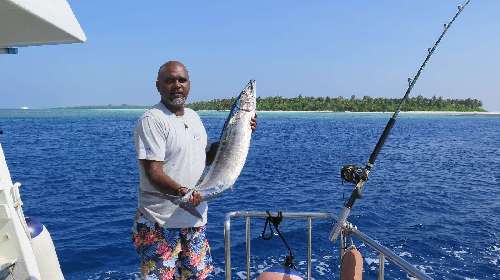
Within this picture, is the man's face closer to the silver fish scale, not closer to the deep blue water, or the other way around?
the silver fish scale

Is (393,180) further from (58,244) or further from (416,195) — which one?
(58,244)

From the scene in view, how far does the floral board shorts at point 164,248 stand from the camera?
3822 mm

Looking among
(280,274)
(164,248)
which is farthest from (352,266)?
(164,248)

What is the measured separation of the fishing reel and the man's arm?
1434mm

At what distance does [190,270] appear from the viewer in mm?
4020

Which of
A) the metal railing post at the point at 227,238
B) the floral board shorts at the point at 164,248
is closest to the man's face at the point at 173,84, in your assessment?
the floral board shorts at the point at 164,248

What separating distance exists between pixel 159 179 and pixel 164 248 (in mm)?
674

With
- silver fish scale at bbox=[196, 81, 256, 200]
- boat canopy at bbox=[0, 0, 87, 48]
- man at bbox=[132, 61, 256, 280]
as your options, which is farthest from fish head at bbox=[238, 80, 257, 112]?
boat canopy at bbox=[0, 0, 87, 48]

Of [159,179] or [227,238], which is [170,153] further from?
[227,238]

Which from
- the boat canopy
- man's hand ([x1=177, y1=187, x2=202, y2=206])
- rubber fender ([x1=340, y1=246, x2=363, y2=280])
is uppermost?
the boat canopy

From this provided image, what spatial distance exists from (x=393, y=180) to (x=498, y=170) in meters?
9.92

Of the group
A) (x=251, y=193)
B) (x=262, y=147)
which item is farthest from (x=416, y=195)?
(x=262, y=147)

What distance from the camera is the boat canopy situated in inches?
87.0

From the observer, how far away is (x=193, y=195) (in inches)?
145
